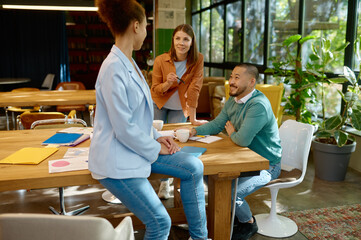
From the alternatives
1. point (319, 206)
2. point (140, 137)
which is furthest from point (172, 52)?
point (319, 206)

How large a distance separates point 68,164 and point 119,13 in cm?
75

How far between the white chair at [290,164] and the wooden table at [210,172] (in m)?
0.51

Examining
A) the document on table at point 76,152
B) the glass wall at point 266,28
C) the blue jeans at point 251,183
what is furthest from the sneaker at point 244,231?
the glass wall at point 266,28

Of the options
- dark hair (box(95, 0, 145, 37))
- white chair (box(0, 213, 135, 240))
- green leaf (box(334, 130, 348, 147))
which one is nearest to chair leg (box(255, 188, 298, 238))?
green leaf (box(334, 130, 348, 147))

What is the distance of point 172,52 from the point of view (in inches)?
114

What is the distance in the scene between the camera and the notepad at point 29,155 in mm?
1726

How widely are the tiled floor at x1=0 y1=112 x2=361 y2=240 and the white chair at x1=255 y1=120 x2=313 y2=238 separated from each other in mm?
336

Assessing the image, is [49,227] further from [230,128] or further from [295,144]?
[295,144]

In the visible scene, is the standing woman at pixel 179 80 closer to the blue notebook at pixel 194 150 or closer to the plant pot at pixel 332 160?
the blue notebook at pixel 194 150

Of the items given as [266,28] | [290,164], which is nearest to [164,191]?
[290,164]

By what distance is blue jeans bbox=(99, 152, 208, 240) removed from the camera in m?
1.51

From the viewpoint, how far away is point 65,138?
2.17 m

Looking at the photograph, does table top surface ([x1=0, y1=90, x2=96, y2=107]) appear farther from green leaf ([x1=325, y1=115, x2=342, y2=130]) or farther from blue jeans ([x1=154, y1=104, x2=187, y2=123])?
green leaf ([x1=325, y1=115, x2=342, y2=130])

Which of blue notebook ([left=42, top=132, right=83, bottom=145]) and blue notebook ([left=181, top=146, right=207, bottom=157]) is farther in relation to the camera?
blue notebook ([left=42, top=132, right=83, bottom=145])
